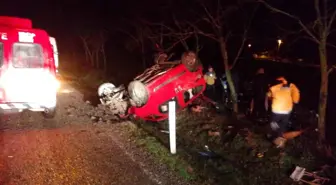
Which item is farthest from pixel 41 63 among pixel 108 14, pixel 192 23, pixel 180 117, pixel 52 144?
pixel 108 14

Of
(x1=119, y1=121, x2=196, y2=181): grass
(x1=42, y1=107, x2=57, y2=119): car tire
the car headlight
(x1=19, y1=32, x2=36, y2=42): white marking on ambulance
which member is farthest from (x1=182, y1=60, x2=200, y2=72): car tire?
(x1=19, y1=32, x2=36, y2=42): white marking on ambulance

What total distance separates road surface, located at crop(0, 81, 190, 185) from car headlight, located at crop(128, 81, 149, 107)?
1082 mm

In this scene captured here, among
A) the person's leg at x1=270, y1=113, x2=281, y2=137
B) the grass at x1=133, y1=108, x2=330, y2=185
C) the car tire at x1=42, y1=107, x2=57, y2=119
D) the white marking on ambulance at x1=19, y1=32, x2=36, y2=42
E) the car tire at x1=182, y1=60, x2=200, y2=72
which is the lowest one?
the grass at x1=133, y1=108, x2=330, y2=185

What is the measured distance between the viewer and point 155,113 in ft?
32.3

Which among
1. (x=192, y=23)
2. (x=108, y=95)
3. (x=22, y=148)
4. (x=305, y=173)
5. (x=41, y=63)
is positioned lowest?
(x=305, y=173)

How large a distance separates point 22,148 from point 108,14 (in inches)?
847

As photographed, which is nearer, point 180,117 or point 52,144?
point 52,144

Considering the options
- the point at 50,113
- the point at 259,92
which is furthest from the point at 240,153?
the point at 50,113

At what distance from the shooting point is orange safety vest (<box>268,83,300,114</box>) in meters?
7.75

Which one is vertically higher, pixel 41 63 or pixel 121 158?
pixel 41 63

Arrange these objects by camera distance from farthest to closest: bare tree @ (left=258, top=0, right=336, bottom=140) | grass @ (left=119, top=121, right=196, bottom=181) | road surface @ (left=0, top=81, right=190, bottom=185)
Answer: bare tree @ (left=258, top=0, right=336, bottom=140) → grass @ (left=119, top=121, right=196, bottom=181) → road surface @ (left=0, top=81, right=190, bottom=185)

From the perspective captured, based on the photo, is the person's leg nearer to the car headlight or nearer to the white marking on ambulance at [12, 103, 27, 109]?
the car headlight

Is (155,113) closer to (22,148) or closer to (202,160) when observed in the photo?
(202,160)

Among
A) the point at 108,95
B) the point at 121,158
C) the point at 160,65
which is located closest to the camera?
the point at 121,158
